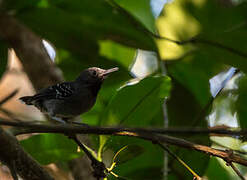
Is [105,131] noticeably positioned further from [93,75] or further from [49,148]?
[93,75]

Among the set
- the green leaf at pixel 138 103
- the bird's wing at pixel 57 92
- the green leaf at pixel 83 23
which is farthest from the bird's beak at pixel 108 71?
the green leaf at pixel 138 103

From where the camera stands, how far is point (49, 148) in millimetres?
2551

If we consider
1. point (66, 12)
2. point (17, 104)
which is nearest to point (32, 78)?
point (66, 12)

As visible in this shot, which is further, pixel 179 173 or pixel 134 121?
pixel 179 173

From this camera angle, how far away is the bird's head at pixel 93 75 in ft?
12.9

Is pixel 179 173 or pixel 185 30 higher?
pixel 185 30

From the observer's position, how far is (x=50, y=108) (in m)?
4.01

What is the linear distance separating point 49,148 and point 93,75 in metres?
1.65

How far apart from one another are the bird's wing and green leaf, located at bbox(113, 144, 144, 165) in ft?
5.21

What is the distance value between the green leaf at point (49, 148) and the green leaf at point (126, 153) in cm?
37

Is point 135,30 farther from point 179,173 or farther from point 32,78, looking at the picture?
point 179,173

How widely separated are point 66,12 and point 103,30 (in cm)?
36

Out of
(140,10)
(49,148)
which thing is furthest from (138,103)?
(140,10)

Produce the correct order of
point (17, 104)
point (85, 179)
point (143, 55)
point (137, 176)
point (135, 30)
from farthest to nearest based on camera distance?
point (17, 104) → point (143, 55) → point (135, 30) → point (85, 179) → point (137, 176)
